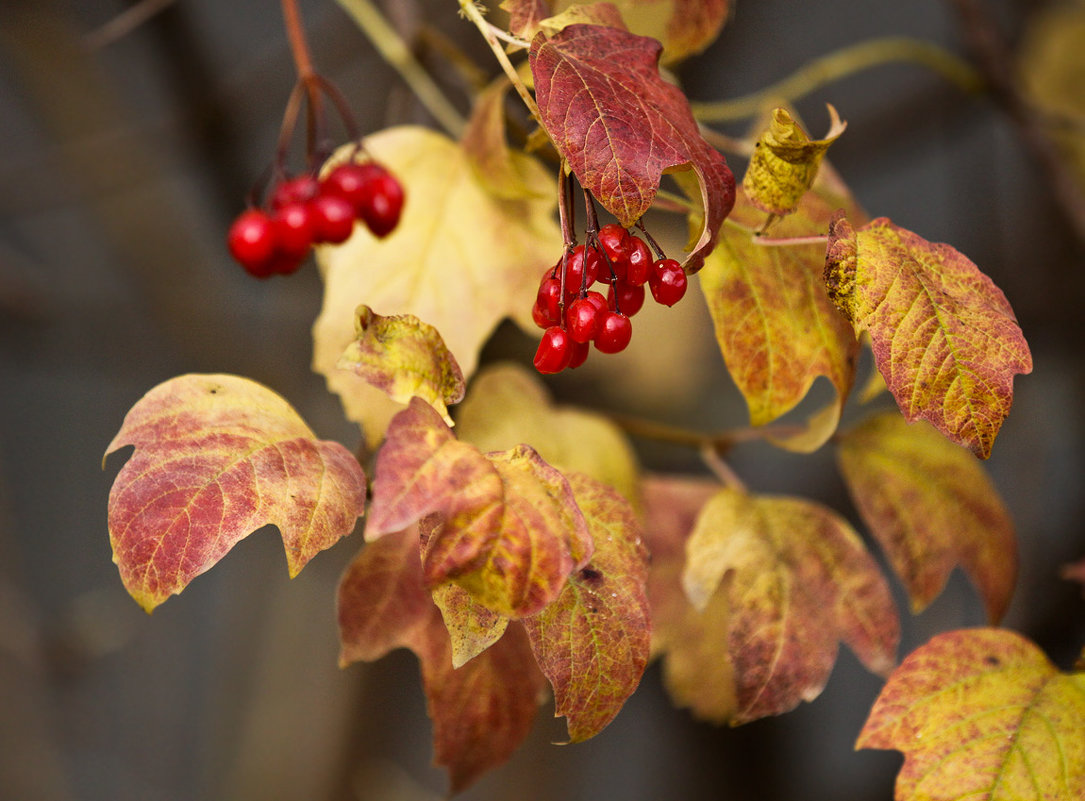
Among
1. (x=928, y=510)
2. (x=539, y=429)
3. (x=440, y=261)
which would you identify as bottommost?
(x=928, y=510)

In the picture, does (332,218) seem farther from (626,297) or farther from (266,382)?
(266,382)

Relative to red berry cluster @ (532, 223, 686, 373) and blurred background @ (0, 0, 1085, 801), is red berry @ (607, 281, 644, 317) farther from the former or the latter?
blurred background @ (0, 0, 1085, 801)

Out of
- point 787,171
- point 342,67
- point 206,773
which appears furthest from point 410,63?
point 206,773

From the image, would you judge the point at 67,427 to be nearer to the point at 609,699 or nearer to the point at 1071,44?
the point at 609,699

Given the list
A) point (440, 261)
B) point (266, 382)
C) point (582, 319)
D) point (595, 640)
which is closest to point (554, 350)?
point (582, 319)

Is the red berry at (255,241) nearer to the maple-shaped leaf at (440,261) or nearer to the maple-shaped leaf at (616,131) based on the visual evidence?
the maple-shaped leaf at (440,261)

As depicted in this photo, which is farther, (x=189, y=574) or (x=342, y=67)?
(x=342, y=67)
